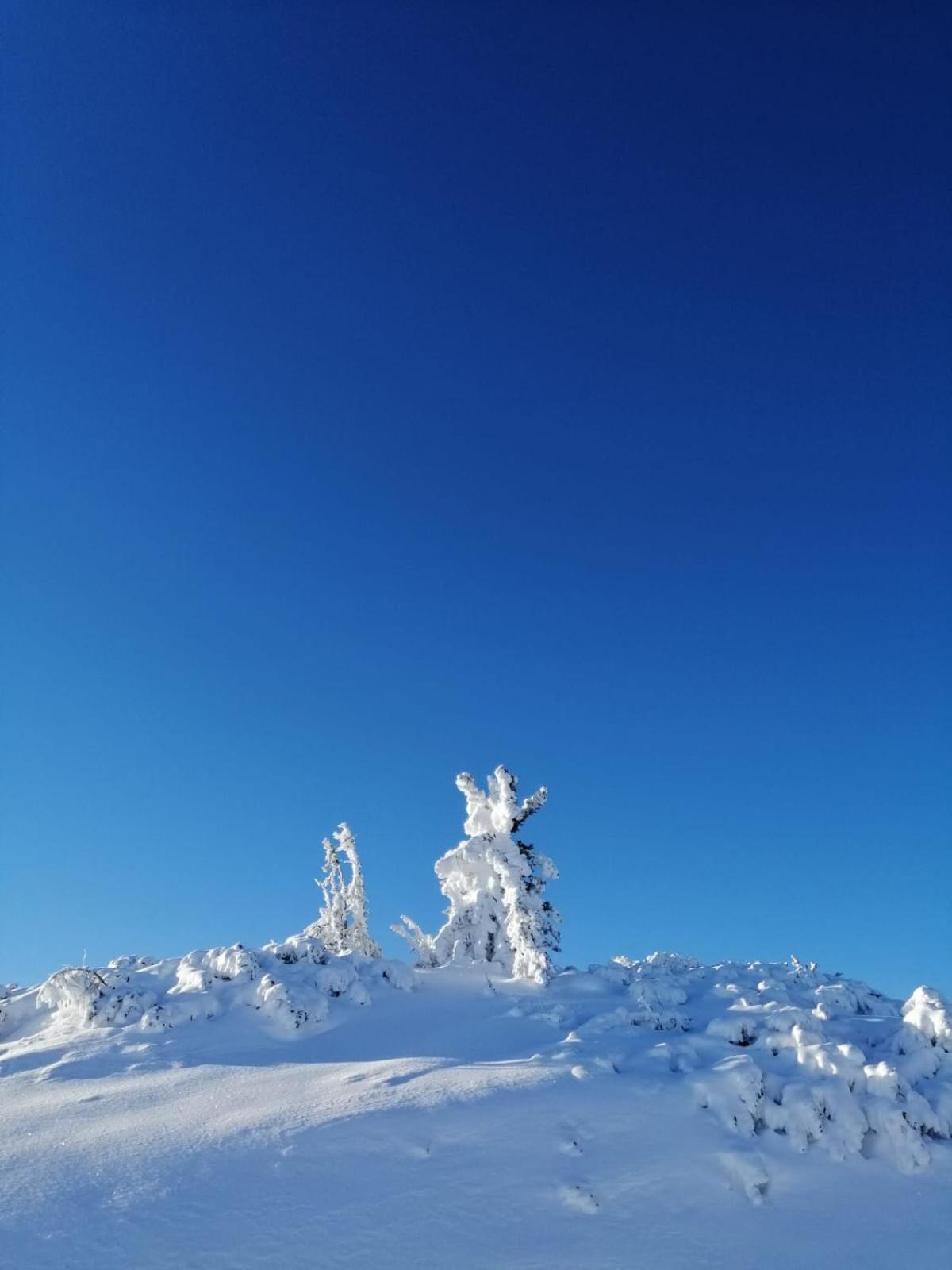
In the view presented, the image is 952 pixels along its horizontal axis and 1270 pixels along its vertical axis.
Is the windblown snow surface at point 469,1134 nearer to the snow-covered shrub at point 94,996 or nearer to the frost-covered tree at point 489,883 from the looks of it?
the snow-covered shrub at point 94,996

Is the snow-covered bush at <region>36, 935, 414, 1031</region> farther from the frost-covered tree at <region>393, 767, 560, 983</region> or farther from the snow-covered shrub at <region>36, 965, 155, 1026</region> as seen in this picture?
the frost-covered tree at <region>393, 767, 560, 983</region>

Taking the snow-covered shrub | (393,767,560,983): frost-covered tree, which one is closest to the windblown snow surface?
the snow-covered shrub

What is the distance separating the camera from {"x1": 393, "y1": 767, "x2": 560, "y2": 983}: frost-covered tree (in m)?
17.4

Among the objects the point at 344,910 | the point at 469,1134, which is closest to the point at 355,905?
the point at 344,910

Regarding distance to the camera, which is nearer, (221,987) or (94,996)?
(94,996)

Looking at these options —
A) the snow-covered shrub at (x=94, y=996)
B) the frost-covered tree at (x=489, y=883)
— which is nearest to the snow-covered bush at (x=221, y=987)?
the snow-covered shrub at (x=94, y=996)

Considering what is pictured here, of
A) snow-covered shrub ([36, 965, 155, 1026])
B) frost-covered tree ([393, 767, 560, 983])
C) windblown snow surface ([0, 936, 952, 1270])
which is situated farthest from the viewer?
frost-covered tree ([393, 767, 560, 983])

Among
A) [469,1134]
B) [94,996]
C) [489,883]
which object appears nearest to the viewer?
[469,1134]

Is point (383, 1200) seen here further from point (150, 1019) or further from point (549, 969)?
point (549, 969)

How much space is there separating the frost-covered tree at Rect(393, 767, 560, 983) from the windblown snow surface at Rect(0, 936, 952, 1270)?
13.2 ft

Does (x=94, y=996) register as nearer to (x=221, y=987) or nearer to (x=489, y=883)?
(x=221, y=987)

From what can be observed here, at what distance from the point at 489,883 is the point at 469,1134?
31.7 ft

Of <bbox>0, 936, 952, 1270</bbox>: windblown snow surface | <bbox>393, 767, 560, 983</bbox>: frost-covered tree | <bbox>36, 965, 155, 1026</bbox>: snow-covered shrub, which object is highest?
<bbox>393, 767, 560, 983</bbox>: frost-covered tree

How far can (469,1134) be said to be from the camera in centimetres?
862
